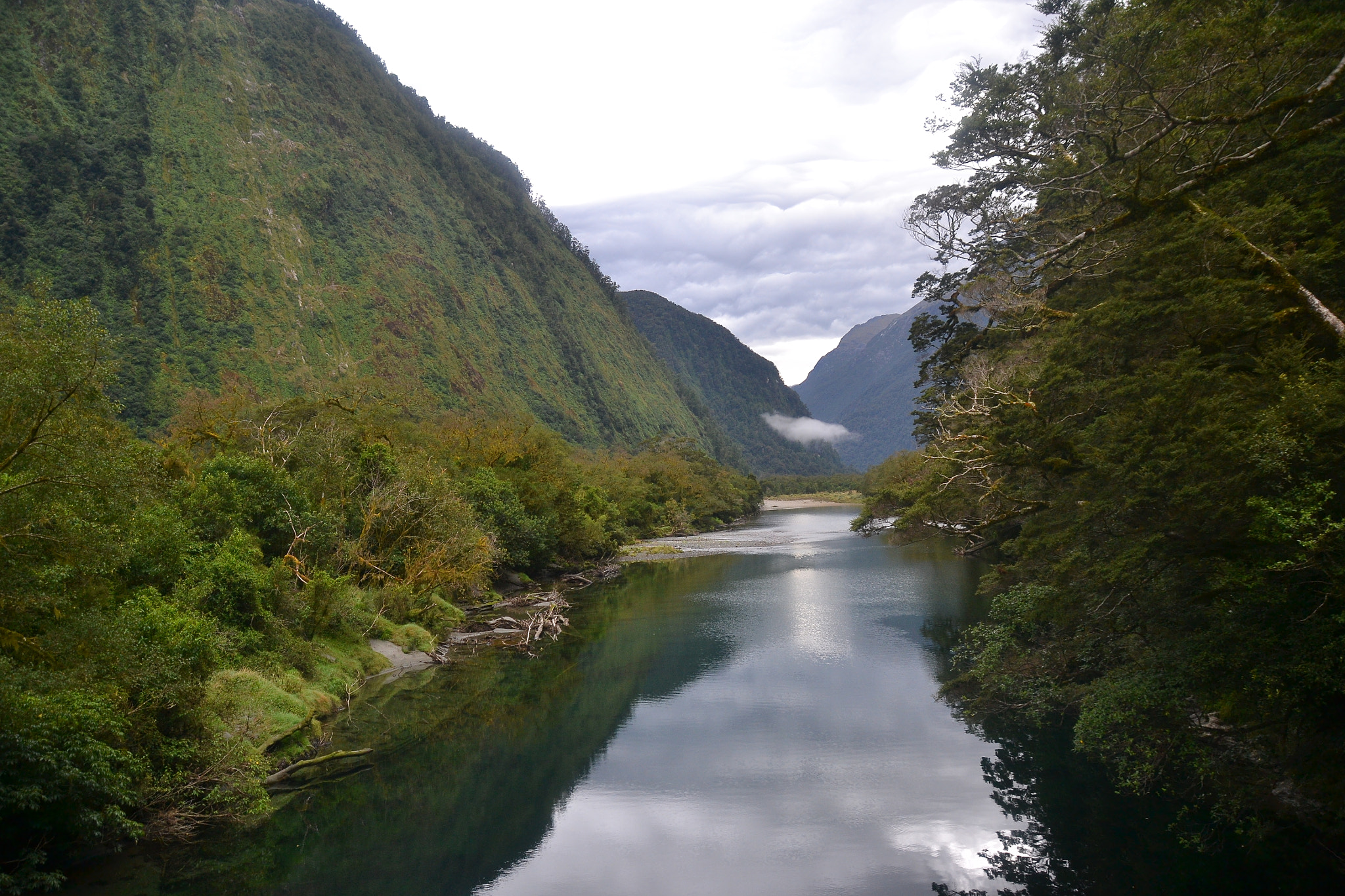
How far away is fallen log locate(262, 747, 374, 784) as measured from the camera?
1712 cm

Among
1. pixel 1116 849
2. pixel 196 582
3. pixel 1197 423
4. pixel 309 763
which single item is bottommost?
pixel 1116 849

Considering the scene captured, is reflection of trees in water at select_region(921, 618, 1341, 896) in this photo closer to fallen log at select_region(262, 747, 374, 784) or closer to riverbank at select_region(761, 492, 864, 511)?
fallen log at select_region(262, 747, 374, 784)

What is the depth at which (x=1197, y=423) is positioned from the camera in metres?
11.0

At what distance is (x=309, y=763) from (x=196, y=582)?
509 centimetres

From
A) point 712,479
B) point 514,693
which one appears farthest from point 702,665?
point 712,479

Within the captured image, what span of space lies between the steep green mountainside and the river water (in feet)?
101

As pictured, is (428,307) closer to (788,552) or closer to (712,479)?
(712,479)

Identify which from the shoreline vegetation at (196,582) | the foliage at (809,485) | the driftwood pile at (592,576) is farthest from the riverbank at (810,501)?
the shoreline vegetation at (196,582)

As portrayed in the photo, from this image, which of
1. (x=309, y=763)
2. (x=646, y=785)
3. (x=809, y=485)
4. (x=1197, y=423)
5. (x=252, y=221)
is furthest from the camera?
(x=809, y=485)

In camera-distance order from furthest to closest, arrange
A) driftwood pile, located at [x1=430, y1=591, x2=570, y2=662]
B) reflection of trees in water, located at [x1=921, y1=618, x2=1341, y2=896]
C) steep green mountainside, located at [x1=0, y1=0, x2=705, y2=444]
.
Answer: steep green mountainside, located at [x1=0, y1=0, x2=705, y2=444] → driftwood pile, located at [x1=430, y1=591, x2=570, y2=662] → reflection of trees in water, located at [x1=921, y1=618, x2=1341, y2=896]

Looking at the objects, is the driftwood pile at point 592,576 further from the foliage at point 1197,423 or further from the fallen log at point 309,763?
the foliage at point 1197,423

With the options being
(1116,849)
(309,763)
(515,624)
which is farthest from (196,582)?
(1116,849)

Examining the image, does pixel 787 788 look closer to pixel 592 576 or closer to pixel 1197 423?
pixel 1197 423

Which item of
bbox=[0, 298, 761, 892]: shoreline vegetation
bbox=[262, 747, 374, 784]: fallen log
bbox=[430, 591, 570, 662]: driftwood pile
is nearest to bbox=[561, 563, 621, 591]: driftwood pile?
bbox=[0, 298, 761, 892]: shoreline vegetation
